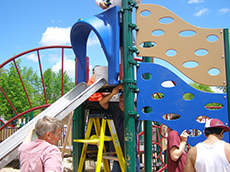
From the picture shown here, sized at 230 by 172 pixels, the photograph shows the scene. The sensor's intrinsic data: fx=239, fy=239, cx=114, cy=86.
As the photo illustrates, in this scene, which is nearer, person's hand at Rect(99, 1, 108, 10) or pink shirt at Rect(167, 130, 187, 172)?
pink shirt at Rect(167, 130, 187, 172)

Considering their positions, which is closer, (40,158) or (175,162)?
(40,158)

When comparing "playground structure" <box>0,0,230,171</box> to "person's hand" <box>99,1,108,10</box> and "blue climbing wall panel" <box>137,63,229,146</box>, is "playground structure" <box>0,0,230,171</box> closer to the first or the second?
"blue climbing wall panel" <box>137,63,229,146</box>

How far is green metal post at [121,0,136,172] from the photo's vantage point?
3195 mm

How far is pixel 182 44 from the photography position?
329 centimetres

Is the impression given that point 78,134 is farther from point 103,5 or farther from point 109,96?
point 103,5

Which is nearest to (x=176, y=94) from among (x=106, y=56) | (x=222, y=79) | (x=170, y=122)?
(x=170, y=122)

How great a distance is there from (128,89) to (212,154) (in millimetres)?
1547

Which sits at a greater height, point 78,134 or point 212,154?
point 78,134

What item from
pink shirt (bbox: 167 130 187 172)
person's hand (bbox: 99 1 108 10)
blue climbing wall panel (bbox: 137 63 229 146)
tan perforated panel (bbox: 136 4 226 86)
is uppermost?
person's hand (bbox: 99 1 108 10)

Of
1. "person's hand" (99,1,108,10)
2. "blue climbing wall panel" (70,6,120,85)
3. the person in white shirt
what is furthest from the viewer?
"person's hand" (99,1,108,10)

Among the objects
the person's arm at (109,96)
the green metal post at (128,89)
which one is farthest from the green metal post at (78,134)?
the green metal post at (128,89)

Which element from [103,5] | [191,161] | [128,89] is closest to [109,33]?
[103,5]

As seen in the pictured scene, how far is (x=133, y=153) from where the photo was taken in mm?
3199

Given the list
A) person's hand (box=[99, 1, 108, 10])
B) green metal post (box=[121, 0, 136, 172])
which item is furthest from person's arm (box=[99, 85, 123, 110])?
person's hand (box=[99, 1, 108, 10])
